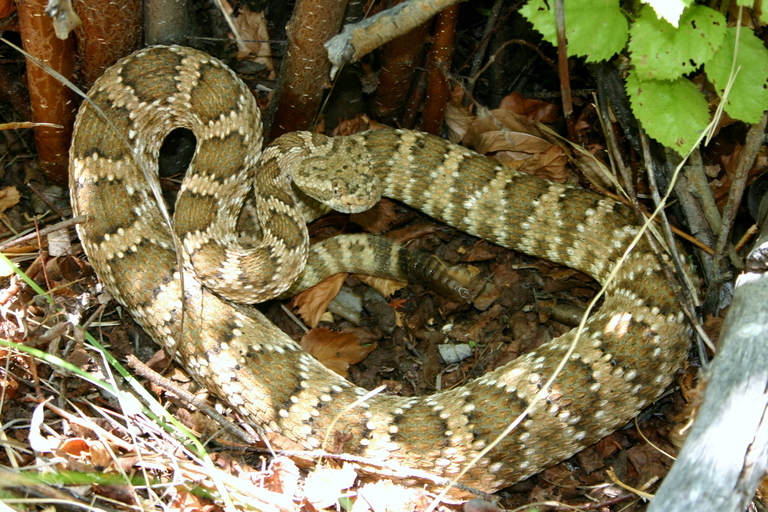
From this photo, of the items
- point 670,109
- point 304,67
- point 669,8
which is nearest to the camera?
point 669,8

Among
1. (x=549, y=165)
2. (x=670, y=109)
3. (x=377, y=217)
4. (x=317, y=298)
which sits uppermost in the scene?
(x=670, y=109)

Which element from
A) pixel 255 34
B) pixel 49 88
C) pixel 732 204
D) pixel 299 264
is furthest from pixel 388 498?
pixel 255 34

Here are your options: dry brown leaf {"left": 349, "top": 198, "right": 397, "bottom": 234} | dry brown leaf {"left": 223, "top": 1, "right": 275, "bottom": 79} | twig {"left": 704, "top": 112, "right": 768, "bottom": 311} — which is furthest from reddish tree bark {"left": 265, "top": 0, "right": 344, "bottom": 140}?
twig {"left": 704, "top": 112, "right": 768, "bottom": 311}

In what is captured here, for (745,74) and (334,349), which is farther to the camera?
(334,349)

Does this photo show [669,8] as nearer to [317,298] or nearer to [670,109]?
[670,109]

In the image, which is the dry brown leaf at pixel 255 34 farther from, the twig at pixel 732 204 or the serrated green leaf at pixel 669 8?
the twig at pixel 732 204

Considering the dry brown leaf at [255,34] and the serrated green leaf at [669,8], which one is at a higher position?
the serrated green leaf at [669,8]

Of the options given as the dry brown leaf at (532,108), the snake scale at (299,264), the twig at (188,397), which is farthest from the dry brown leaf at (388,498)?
the dry brown leaf at (532,108)
